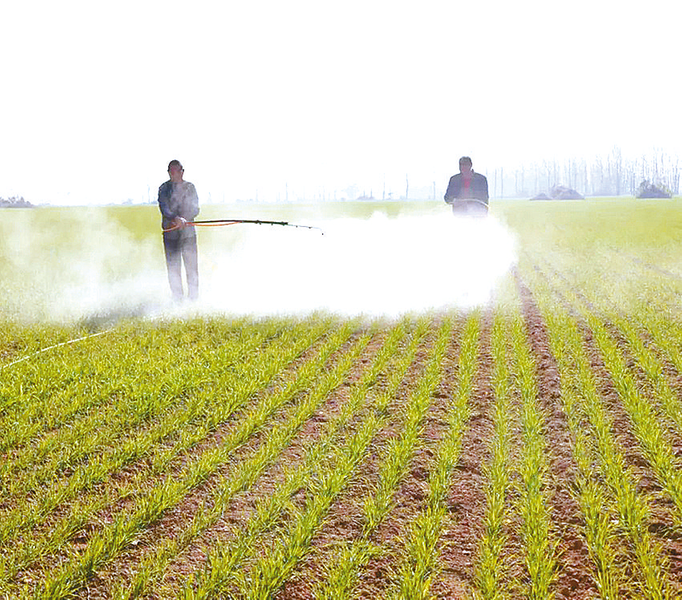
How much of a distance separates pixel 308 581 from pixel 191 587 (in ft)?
2.07

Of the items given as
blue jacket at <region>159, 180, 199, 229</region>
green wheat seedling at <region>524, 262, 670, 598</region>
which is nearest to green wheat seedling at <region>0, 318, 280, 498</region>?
green wheat seedling at <region>524, 262, 670, 598</region>

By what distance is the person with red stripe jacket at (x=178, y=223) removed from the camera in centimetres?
1133

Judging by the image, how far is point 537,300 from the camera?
12.5m

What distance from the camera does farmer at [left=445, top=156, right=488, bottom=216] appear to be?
12750 millimetres

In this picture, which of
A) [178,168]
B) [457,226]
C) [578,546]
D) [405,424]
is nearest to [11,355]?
[178,168]

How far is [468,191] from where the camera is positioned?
42.3 feet

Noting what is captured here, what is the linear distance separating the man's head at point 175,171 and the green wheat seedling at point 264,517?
6.63 metres

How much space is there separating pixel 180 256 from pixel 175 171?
161 cm

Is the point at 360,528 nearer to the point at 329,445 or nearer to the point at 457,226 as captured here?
the point at 329,445

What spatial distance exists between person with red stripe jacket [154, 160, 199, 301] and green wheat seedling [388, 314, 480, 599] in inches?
273

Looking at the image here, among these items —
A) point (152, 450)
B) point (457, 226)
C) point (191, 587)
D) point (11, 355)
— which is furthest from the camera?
point (457, 226)

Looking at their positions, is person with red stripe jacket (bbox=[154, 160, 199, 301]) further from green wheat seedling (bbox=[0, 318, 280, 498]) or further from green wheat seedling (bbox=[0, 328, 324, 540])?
green wheat seedling (bbox=[0, 328, 324, 540])

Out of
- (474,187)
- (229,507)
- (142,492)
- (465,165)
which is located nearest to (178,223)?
(465,165)

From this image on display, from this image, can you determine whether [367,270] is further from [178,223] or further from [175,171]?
[175,171]
